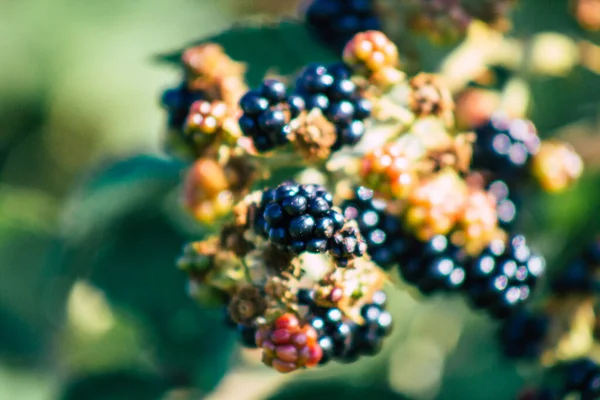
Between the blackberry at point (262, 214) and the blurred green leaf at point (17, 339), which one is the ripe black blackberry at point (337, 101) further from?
the blurred green leaf at point (17, 339)

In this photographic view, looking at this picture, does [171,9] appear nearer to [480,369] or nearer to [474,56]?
[474,56]

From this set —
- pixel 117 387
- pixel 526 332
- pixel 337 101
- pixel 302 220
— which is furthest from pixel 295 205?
pixel 117 387

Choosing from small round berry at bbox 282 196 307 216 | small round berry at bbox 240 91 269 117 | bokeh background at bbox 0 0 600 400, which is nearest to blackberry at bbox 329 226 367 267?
small round berry at bbox 282 196 307 216

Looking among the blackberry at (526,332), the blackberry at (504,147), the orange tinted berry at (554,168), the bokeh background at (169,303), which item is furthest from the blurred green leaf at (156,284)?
the orange tinted berry at (554,168)

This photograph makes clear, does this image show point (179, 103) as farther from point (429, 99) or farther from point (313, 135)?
point (429, 99)

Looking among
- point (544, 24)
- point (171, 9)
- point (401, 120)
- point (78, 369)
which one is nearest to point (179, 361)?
point (78, 369)

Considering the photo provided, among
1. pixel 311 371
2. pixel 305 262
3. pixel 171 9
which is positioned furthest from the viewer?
pixel 171 9
